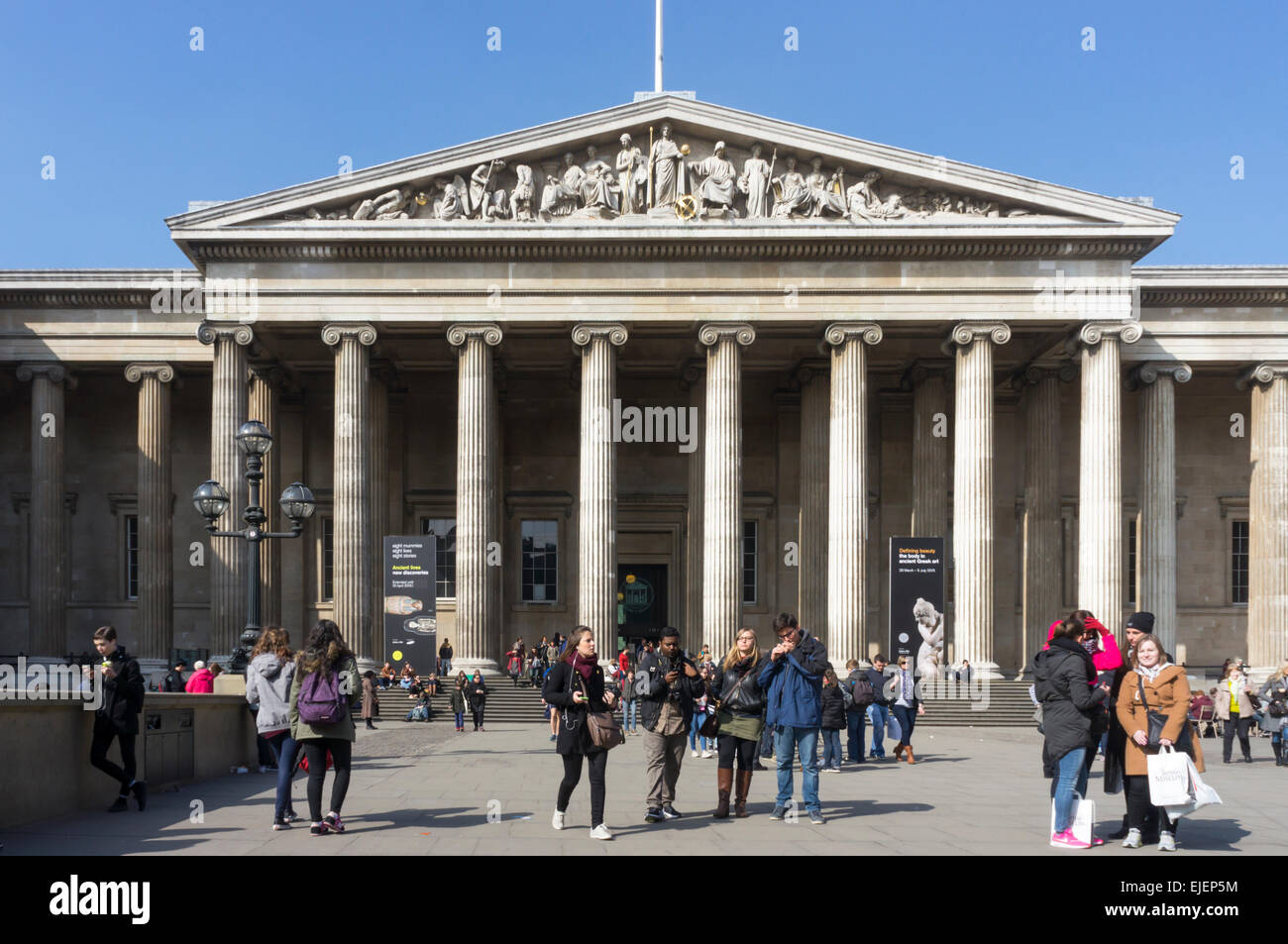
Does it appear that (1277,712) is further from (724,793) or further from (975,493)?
(724,793)

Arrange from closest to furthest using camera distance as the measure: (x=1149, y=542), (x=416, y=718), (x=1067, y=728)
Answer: (x=1067, y=728), (x=416, y=718), (x=1149, y=542)

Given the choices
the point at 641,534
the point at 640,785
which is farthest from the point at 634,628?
the point at 640,785

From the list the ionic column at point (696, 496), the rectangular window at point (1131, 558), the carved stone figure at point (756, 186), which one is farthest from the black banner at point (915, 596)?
the rectangular window at point (1131, 558)

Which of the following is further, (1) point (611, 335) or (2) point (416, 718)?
(1) point (611, 335)

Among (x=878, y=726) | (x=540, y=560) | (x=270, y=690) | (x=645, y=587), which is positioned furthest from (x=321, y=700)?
(x=645, y=587)

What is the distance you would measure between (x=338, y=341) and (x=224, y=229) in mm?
4041

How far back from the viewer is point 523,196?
3369cm

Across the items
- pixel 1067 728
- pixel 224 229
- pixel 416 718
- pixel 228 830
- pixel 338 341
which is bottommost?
pixel 416 718

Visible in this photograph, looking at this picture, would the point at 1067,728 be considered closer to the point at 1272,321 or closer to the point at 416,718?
the point at 416,718

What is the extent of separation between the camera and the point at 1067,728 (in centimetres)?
1112

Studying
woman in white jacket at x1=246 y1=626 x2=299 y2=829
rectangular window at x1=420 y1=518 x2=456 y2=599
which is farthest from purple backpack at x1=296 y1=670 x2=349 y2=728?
rectangular window at x1=420 y1=518 x2=456 y2=599

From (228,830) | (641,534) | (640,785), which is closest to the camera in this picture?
(228,830)

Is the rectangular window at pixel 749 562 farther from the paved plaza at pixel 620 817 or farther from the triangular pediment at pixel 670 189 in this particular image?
the paved plaza at pixel 620 817

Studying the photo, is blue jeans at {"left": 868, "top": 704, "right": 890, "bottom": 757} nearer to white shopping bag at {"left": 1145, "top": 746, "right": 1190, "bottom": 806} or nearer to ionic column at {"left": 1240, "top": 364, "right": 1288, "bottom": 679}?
white shopping bag at {"left": 1145, "top": 746, "right": 1190, "bottom": 806}
